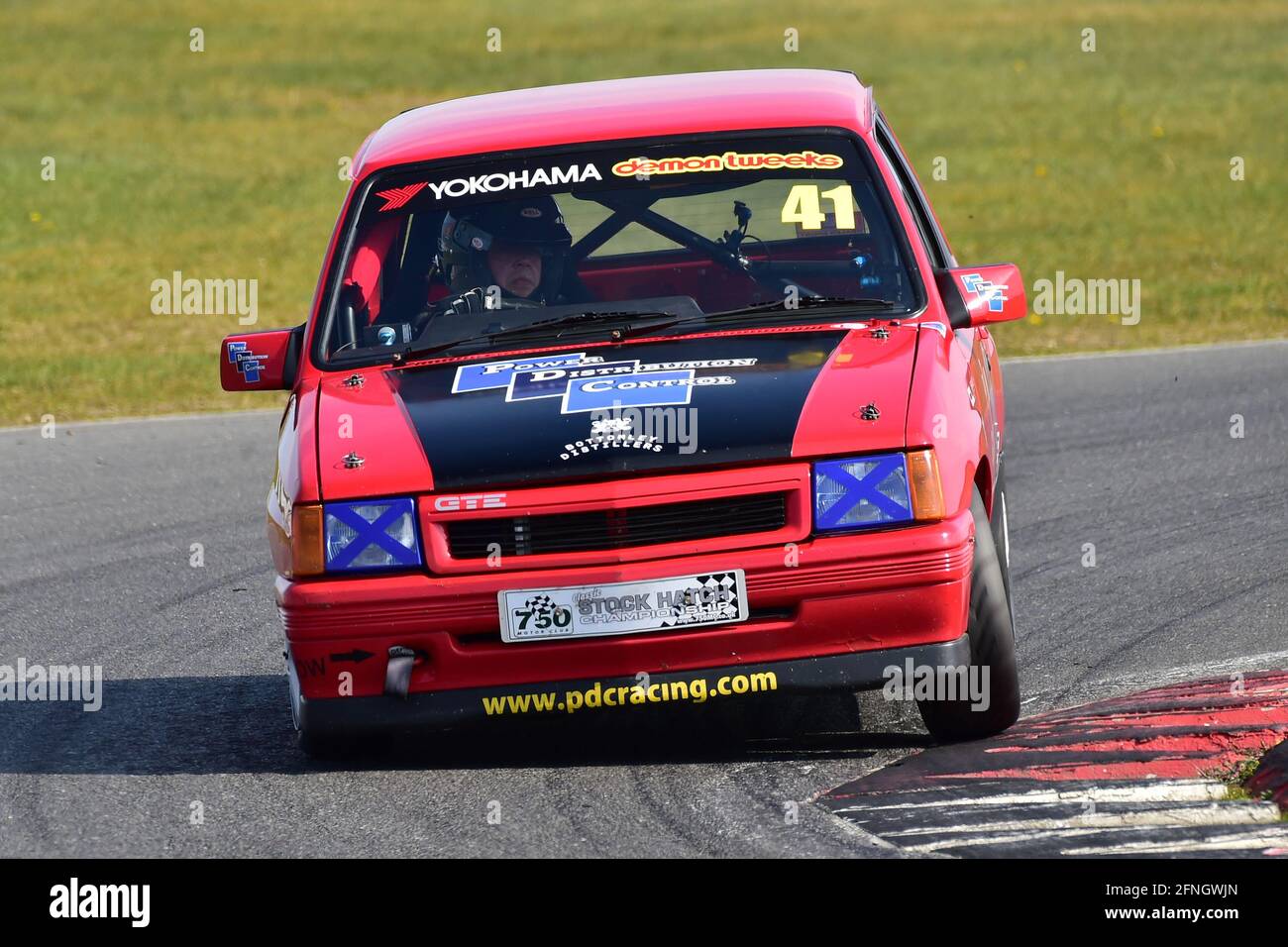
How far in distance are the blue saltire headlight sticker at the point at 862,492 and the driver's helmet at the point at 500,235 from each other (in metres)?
1.55

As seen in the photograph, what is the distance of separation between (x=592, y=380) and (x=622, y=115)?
52.6 inches

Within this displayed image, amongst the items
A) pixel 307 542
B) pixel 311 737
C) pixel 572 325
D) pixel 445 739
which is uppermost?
pixel 572 325

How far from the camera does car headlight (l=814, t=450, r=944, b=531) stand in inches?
203

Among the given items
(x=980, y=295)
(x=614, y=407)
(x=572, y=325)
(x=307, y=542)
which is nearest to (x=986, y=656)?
(x=614, y=407)

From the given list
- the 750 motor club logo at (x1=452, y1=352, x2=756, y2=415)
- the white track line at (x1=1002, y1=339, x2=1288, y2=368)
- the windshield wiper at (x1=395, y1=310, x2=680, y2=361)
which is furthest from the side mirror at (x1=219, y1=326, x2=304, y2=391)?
the white track line at (x1=1002, y1=339, x2=1288, y2=368)

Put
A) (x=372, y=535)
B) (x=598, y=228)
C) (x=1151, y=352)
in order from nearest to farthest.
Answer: (x=372, y=535) < (x=598, y=228) < (x=1151, y=352)

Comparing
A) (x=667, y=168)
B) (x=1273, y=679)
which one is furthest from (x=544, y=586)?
(x=1273, y=679)

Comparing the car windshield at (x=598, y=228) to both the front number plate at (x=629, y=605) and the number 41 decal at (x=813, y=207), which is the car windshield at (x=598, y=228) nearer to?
the number 41 decal at (x=813, y=207)

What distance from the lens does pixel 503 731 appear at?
6070mm

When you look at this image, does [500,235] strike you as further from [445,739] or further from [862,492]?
[862,492]

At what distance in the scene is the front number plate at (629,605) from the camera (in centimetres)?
515

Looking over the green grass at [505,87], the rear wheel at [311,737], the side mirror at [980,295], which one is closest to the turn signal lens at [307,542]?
the rear wheel at [311,737]

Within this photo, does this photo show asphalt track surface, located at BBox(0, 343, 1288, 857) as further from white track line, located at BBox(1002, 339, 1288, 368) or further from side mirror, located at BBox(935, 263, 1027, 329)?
white track line, located at BBox(1002, 339, 1288, 368)

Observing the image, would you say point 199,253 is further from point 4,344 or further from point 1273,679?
point 1273,679
